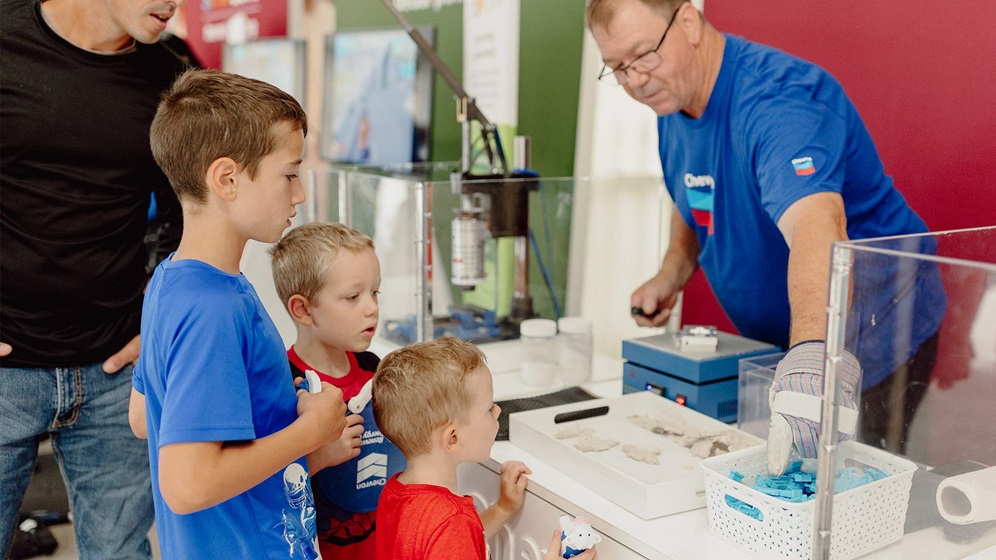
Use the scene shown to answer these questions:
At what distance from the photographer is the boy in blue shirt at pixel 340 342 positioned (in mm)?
1487

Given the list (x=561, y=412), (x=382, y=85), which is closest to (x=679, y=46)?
(x=561, y=412)

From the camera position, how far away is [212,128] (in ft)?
3.64

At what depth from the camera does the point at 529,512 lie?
1454mm

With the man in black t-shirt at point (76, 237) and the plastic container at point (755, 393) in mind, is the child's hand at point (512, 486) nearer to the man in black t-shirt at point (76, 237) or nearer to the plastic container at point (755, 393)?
the plastic container at point (755, 393)

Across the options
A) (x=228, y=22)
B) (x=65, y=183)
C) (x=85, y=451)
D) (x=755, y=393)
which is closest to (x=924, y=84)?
(x=755, y=393)

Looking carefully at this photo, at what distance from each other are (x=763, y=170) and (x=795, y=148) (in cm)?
7

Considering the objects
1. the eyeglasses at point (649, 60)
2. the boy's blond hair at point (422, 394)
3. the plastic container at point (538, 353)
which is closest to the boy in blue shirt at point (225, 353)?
the boy's blond hair at point (422, 394)

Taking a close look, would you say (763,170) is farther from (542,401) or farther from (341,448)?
(341,448)

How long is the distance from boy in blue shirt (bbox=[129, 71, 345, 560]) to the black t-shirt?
47 cm

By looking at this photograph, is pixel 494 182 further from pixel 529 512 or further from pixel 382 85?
pixel 382 85

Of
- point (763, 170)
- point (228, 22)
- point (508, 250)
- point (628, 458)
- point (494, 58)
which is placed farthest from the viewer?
point (228, 22)

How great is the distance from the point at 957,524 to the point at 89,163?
1458mm

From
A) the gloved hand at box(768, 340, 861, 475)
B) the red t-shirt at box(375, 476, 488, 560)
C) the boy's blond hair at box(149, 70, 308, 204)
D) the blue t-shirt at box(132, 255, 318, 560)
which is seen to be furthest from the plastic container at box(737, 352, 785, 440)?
the boy's blond hair at box(149, 70, 308, 204)

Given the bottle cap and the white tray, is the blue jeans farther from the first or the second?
the bottle cap
